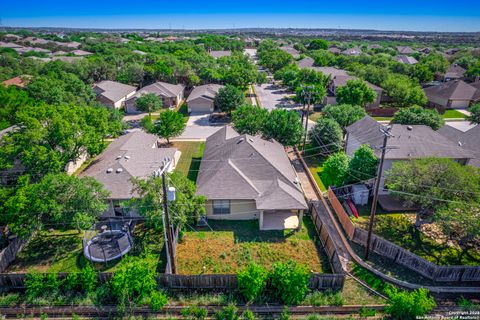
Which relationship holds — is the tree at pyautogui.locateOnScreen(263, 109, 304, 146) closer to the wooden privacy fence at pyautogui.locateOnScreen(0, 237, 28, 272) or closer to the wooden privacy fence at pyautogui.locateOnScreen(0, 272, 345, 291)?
the wooden privacy fence at pyautogui.locateOnScreen(0, 272, 345, 291)

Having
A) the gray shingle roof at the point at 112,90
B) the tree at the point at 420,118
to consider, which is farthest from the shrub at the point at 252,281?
the gray shingle roof at the point at 112,90

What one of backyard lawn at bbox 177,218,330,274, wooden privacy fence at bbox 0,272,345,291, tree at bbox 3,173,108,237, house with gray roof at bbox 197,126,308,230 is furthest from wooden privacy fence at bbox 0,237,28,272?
house with gray roof at bbox 197,126,308,230

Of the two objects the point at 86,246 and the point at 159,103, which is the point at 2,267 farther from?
the point at 159,103

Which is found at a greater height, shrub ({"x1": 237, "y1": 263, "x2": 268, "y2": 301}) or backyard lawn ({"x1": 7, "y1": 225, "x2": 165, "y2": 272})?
shrub ({"x1": 237, "y1": 263, "x2": 268, "y2": 301})

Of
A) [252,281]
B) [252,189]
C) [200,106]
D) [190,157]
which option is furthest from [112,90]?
[252,281]

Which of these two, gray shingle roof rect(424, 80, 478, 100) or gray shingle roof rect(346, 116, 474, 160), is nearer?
gray shingle roof rect(346, 116, 474, 160)

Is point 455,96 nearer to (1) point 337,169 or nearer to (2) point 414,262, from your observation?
(1) point 337,169

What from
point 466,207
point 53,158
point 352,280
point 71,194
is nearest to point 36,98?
point 53,158
